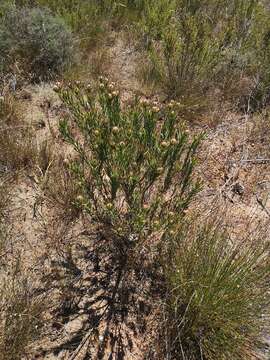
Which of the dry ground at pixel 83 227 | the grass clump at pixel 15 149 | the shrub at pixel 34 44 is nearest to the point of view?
the dry ground at pixel 83 227

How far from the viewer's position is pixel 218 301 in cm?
203

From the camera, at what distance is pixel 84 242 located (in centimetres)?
275

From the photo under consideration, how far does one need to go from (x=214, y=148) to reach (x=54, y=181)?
5.19 ft

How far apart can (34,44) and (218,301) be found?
11.0 feet

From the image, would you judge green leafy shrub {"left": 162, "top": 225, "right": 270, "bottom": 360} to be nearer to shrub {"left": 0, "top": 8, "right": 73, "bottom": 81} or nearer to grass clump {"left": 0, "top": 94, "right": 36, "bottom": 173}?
grass clump {"left": 0, "top": 94, "right": 36, "bottom": 173}

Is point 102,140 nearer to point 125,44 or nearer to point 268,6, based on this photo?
point 125,44

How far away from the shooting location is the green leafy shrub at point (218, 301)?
203cm

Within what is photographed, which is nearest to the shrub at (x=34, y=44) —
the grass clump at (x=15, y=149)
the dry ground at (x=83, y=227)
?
the dry ground at (x=83, y=227)

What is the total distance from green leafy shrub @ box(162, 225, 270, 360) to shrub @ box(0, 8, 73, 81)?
8.98ft

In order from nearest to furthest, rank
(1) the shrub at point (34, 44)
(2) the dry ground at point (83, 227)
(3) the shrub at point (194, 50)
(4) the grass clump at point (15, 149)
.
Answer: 1. (2) the dry ground at point (83, 227)
2. (4) the grass clump at point (15, 149)
3. (3) the shrub at point (194, 50)
4. (1) the shrub at point (34, 44)

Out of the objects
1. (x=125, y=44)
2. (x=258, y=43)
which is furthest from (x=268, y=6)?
(x=125, y=44)

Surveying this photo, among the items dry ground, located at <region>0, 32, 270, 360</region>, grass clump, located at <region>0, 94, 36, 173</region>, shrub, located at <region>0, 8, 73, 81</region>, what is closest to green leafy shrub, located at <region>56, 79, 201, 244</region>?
dry ground, located at <region>0, 32, 270, 360</region>

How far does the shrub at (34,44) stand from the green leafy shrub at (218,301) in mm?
2737

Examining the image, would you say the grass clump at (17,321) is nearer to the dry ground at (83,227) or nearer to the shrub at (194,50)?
the dry ground at (83,227)
